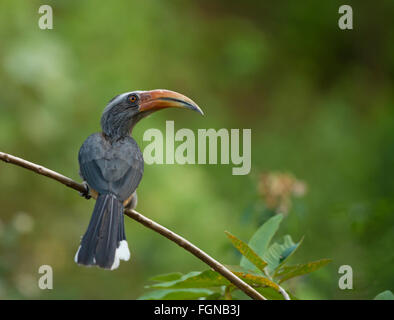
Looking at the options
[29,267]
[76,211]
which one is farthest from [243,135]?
[29,267]

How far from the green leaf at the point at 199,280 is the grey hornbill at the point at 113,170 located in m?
0.21

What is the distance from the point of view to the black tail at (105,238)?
180 centimetres

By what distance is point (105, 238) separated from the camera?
1.91 metres

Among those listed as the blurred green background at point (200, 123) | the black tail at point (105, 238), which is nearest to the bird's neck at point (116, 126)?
the black tail at point (105, 238)

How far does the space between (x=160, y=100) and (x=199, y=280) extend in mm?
1026

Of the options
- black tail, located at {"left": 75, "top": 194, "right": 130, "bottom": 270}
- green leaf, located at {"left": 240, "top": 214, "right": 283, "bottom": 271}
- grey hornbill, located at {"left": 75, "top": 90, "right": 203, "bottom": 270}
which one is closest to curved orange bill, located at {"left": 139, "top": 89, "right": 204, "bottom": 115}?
grey hornbill, located at {"left": 75, "top": 90, "right": 203, "bottom": 270}

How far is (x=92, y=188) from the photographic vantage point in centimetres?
220

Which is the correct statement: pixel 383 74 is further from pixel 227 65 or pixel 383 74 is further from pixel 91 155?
pixel 91 155

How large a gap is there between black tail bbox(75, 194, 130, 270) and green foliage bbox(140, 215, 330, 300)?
173mm

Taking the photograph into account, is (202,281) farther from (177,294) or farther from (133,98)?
(133,98)

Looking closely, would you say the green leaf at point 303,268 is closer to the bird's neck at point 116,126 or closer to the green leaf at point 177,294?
the green leaf at point 177,294

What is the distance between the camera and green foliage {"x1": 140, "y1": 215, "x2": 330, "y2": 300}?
1.56m

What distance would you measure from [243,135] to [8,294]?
3640mm

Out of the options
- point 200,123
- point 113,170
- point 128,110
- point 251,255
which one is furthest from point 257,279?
point 200,123
